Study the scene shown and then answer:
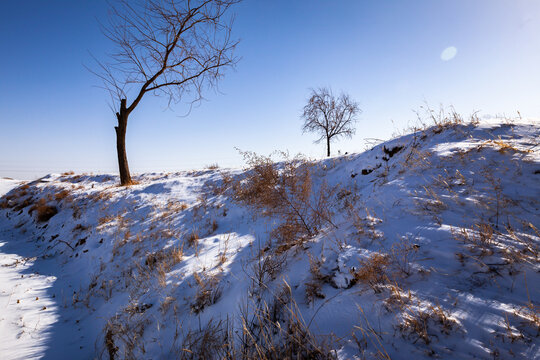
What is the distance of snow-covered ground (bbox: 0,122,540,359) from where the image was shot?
1.37 metres

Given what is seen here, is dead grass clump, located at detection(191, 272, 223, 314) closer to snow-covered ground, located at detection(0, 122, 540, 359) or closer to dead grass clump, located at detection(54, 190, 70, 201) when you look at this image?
snow-covered ground, located at detection(0, 122, 540, 359)

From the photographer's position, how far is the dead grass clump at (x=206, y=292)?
8.10 ft

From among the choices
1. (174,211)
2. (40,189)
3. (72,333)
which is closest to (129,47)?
(174,211)

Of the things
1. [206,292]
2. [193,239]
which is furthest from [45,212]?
[206,292]

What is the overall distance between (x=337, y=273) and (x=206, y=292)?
160 centimetres

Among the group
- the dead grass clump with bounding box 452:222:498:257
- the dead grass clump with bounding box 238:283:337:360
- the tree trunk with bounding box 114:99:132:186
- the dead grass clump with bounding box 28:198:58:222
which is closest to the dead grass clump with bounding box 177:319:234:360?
the dead grass clump with bounding box 238:283:337:360

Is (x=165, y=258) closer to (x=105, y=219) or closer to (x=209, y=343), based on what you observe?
(x=209, y=343)

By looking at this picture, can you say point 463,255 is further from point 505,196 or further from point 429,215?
point 505,196

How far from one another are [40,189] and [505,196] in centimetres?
1564

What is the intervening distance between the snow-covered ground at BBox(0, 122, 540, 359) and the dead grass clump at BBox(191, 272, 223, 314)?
20mm

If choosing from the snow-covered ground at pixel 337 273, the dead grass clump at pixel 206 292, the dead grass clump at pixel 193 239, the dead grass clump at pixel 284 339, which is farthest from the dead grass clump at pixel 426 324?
the dead grass clump at pixel 193 239

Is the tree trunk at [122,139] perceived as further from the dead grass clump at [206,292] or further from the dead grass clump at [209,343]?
the dead grass clump at [209,343]

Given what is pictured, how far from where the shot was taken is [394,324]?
138 cm

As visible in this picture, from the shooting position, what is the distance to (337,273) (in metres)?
1.95
